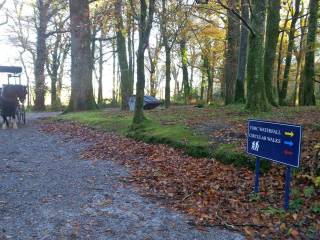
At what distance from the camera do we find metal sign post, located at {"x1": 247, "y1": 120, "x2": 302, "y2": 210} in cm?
539

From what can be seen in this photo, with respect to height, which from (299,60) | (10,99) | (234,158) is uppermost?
(299,60)

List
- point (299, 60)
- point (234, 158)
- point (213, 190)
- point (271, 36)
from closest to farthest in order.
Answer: point (213, 190) → point (234, 158) → point (271, 36) → point (299, 60)

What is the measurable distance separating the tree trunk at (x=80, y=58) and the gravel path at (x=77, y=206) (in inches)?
513

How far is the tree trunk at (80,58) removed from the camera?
21547 mm

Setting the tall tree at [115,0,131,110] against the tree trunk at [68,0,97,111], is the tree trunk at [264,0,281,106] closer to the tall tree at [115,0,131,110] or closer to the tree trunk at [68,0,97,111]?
the tall tree at [115,0,131,110]

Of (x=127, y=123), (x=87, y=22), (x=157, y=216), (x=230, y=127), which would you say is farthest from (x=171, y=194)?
(x=87, y=22)

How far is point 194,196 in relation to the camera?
6.42 metres

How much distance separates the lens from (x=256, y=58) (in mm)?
12875

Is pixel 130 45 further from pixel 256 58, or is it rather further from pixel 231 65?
pixel 256 58

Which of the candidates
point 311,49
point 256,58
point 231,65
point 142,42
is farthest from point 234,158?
point 231,65

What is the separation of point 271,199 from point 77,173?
164 inches

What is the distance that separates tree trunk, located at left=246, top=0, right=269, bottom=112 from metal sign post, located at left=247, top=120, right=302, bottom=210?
6960 mm

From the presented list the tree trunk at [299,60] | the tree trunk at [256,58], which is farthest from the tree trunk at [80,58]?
the tree trunk at [299,60]

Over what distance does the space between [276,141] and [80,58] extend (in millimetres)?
17995
